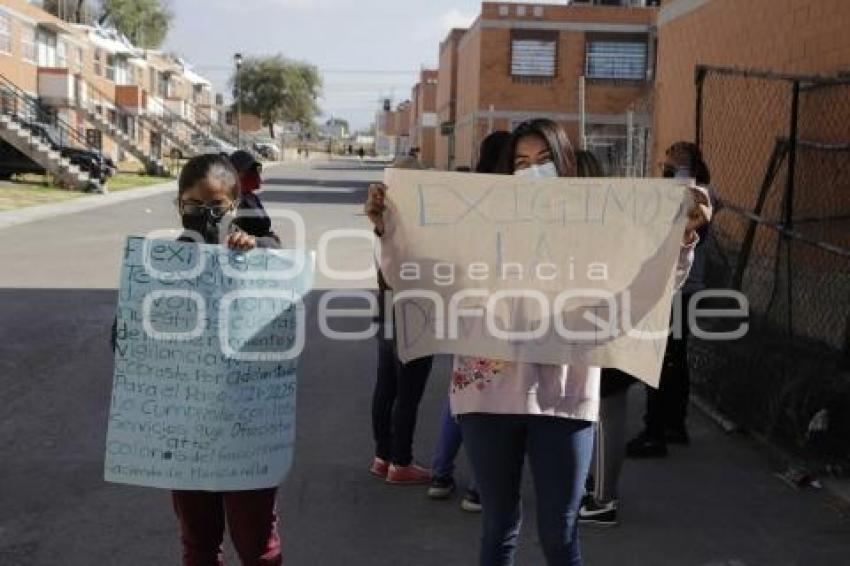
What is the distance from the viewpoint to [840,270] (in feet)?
22.3

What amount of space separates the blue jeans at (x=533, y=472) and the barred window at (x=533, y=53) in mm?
36046

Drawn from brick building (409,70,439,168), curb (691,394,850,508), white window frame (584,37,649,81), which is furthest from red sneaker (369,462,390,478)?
brick building (409,70,439,168)

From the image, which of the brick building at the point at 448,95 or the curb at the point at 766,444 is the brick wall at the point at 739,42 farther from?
the brick building at the point at 448,95

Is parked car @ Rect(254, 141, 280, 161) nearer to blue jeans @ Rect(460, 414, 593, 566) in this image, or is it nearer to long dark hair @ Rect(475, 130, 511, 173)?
long dark hair @ Rect(475, 130, 511, 173)

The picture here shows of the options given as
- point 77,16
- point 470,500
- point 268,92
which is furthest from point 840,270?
point 268,92

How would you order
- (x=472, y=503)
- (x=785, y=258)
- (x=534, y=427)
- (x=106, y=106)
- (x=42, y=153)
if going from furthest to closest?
(x=106, y=106)
(x=42, y=153)
(x=785, y=258)
(x=472, y=503)
(x=534, y=427)

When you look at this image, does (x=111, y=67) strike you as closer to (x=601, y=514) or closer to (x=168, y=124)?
(x=168, y=124)

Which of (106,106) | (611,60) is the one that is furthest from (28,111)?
(611,60)

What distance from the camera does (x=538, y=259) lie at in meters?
2.98

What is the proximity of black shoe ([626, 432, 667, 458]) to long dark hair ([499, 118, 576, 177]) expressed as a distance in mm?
2931

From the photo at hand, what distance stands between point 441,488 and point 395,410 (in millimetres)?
467

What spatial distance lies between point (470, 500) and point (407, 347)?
182cm

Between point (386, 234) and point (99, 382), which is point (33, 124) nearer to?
point (99, 382)

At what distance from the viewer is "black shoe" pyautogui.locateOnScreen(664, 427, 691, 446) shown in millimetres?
5824
